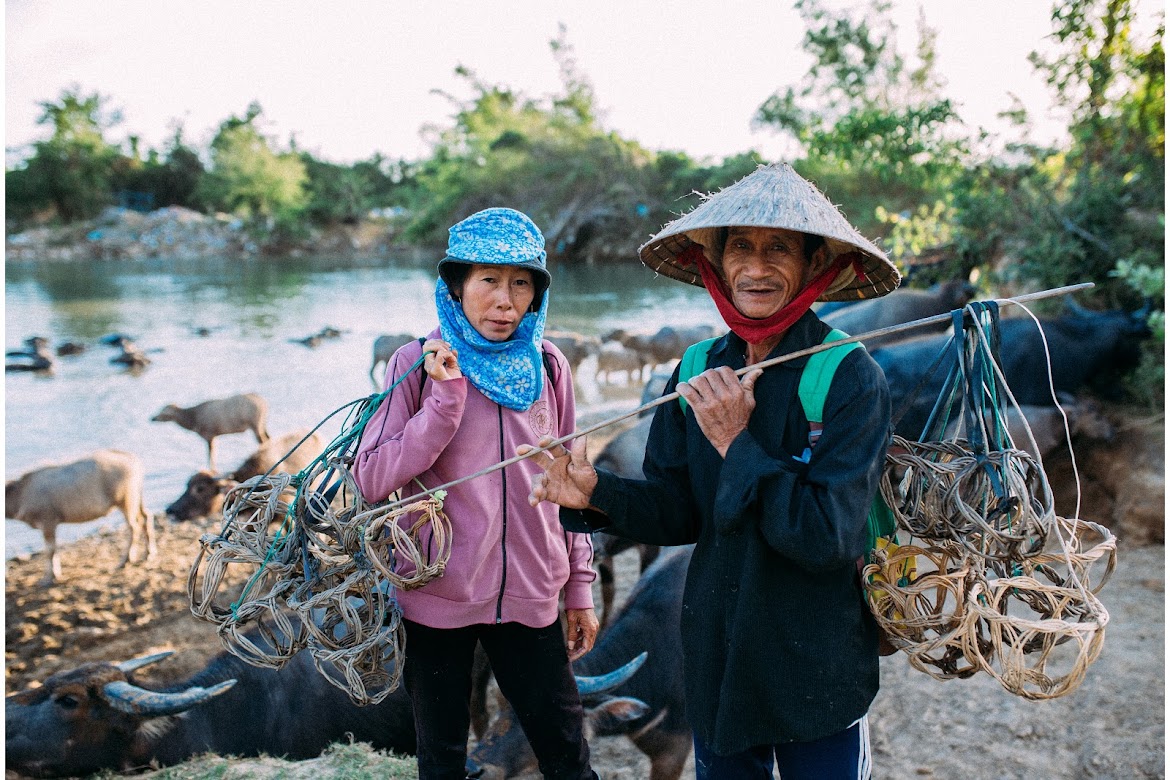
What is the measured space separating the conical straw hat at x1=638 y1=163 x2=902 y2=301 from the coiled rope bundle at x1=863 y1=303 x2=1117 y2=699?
0.75 ft

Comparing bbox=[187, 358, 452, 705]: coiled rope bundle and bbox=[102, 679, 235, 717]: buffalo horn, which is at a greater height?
bbox=[187, 358, 452, 705]: coiled rope bundle

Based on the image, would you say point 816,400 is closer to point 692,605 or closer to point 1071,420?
point 692,605

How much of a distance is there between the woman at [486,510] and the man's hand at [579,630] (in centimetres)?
9

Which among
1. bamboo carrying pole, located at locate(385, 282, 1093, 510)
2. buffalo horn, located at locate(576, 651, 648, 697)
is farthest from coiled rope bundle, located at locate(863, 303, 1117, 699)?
buffalo horn, located at locate(576, 651, 648, 697)

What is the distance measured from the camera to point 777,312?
1.75 m

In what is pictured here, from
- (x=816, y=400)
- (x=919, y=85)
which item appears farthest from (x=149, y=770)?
(x=919, y=85)

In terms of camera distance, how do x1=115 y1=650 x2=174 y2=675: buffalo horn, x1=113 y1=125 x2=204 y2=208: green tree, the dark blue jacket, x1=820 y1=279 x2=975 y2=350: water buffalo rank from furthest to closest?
1. x1=113 y1=125 x2=204 y2=208: green tree
2. x1=820 y1=279 x2=975 y2=350: water buffalo
3. x1=115 y1=650 x2=174 y2=675: buffalo horn
4. the dark blue jacket

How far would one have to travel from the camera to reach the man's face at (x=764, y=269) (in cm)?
176

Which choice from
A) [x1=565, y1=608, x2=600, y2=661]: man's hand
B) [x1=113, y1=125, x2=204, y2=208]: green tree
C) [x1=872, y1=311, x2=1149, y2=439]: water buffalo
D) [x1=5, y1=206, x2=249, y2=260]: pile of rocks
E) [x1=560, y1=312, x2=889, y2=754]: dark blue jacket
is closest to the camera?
[x1=560, y1=312, x2=889, y2=754]: dark blue jacket

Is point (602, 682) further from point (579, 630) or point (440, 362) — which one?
point (440, 362)

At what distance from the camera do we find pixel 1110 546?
5.92 ft

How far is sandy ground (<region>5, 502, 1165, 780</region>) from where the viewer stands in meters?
3.37

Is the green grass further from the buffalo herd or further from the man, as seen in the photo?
the man

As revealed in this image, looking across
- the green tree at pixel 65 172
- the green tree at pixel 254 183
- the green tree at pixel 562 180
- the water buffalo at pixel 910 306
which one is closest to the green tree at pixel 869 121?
the water buffalo at pixel 910 306
